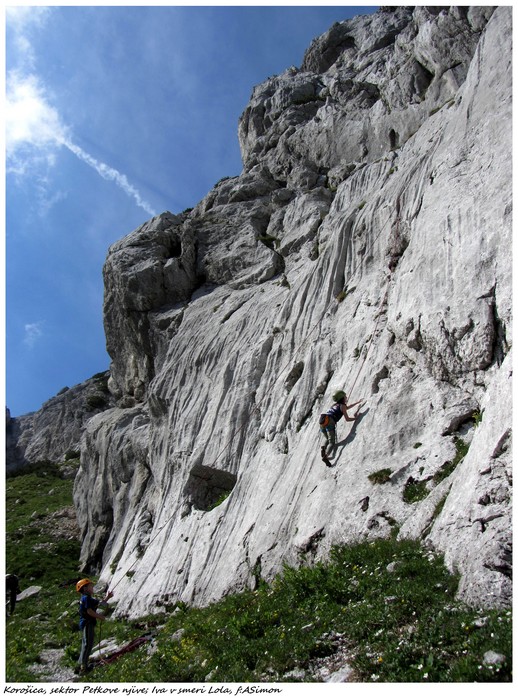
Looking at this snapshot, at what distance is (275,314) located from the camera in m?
33.4

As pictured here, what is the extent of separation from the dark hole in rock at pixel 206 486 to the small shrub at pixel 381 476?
44.5 ft

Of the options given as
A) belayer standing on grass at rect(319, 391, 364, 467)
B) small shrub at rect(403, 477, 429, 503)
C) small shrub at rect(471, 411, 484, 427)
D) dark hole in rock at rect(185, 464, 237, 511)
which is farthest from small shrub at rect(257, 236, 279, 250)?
small shrub at rect(403, 477, 429, 503)

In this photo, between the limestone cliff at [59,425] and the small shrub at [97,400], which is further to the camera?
the limestone cliff at [59,425]

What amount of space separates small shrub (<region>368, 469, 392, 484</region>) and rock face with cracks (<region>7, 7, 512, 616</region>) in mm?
41

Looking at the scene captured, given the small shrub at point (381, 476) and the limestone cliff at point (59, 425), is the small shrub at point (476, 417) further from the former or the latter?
the limestone cliff at point (59, 425)

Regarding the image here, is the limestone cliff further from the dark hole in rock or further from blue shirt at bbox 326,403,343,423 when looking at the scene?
blue shirt at bbox 326,403,343,423

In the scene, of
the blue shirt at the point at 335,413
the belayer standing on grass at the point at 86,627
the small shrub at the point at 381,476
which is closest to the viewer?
the belayer standing on grass at the point at 86,627

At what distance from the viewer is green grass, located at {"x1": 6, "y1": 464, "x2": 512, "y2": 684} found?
26.8 ft

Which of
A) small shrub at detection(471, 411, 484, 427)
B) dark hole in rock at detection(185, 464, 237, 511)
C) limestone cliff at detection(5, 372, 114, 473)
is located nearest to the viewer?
small shrub at detection(471, 411, 484, 427)

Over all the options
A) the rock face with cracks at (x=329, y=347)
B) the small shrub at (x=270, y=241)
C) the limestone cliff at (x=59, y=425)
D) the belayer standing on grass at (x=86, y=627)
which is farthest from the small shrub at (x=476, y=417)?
the limestone cliff at (x=59, y=425)

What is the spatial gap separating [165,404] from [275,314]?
39.7 feet

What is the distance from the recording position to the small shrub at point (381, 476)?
16812mm

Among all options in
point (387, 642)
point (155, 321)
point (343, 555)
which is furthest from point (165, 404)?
point (387, 642)

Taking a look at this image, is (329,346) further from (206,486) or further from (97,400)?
(97,400)
